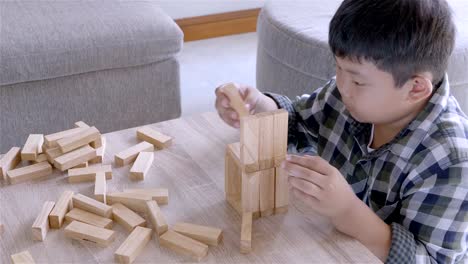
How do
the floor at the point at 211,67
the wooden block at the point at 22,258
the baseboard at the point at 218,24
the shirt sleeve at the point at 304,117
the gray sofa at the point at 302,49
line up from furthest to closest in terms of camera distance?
the baseboard at the point at 218,24
the floor at the point at 211,67
the gray sofa at the point at 302,49
the shirt sleeve at the point at 304,117
the wooden block at the point at 22,258

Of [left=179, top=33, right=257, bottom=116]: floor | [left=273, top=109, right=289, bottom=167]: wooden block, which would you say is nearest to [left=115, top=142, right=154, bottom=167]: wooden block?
[left=273, top=109, right=289, bottom=167]: wooden block

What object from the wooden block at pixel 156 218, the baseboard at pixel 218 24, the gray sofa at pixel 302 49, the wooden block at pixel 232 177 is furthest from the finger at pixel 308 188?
the baseboard at pixel 218 24

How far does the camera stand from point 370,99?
3.51 feet

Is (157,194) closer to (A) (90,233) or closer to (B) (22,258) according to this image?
(A) (90,233)

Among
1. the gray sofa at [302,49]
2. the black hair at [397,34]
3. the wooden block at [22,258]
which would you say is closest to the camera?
the wooden block at [22,258]

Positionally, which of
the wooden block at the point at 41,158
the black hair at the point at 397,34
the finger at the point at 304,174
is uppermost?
the black hair at the point at 397,34

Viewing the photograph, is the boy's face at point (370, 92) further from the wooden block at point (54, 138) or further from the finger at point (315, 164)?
the wooden block at point (54, 138)

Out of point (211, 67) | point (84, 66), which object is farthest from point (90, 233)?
point (211, 67)

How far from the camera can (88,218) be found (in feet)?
3.30

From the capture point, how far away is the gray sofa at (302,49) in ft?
5.94

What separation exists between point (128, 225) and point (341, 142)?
0.48 metres

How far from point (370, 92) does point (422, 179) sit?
17 cm

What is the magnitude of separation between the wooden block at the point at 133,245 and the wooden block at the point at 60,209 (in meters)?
0.13

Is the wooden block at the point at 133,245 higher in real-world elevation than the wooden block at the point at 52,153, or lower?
lower
